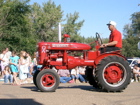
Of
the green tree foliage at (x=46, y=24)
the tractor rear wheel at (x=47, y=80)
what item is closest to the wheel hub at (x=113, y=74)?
the tractor rear wheel at (x=47, y=80)

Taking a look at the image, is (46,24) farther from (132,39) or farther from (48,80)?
(48,80)

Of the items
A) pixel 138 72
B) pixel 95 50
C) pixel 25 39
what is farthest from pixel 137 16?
pixel 95 50

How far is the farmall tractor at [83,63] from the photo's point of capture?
9773mm

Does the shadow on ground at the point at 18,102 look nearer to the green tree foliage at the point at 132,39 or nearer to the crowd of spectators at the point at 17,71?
the crowd of spectators at the point at 17,71

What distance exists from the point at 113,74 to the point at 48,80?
2.03m

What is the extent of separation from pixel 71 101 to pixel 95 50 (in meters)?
3.01

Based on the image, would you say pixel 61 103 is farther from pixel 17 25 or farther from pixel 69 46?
pixel 17 25

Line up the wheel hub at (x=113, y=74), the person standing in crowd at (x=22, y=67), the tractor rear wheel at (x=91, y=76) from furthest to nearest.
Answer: the person standing in crowd at (x=22, y=67)
the tractor rear wheel at (x=91, y=76)
the wheel hub at (x=113, y=74)

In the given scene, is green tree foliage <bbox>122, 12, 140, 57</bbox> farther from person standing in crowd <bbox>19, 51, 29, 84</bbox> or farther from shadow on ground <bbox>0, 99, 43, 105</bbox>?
shadow on ground <bbox>0, 99, 43, 105</bbox>

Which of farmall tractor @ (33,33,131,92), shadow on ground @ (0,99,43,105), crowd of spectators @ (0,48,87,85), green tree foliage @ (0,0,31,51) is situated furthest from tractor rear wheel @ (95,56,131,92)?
green tree foliage @ (0,0,31,51)

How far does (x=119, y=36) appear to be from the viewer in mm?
10117

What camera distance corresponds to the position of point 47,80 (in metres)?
9.73

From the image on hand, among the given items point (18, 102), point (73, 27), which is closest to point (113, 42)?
point (18, 102)

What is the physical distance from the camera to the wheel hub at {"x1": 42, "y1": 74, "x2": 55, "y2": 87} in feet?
32.0
